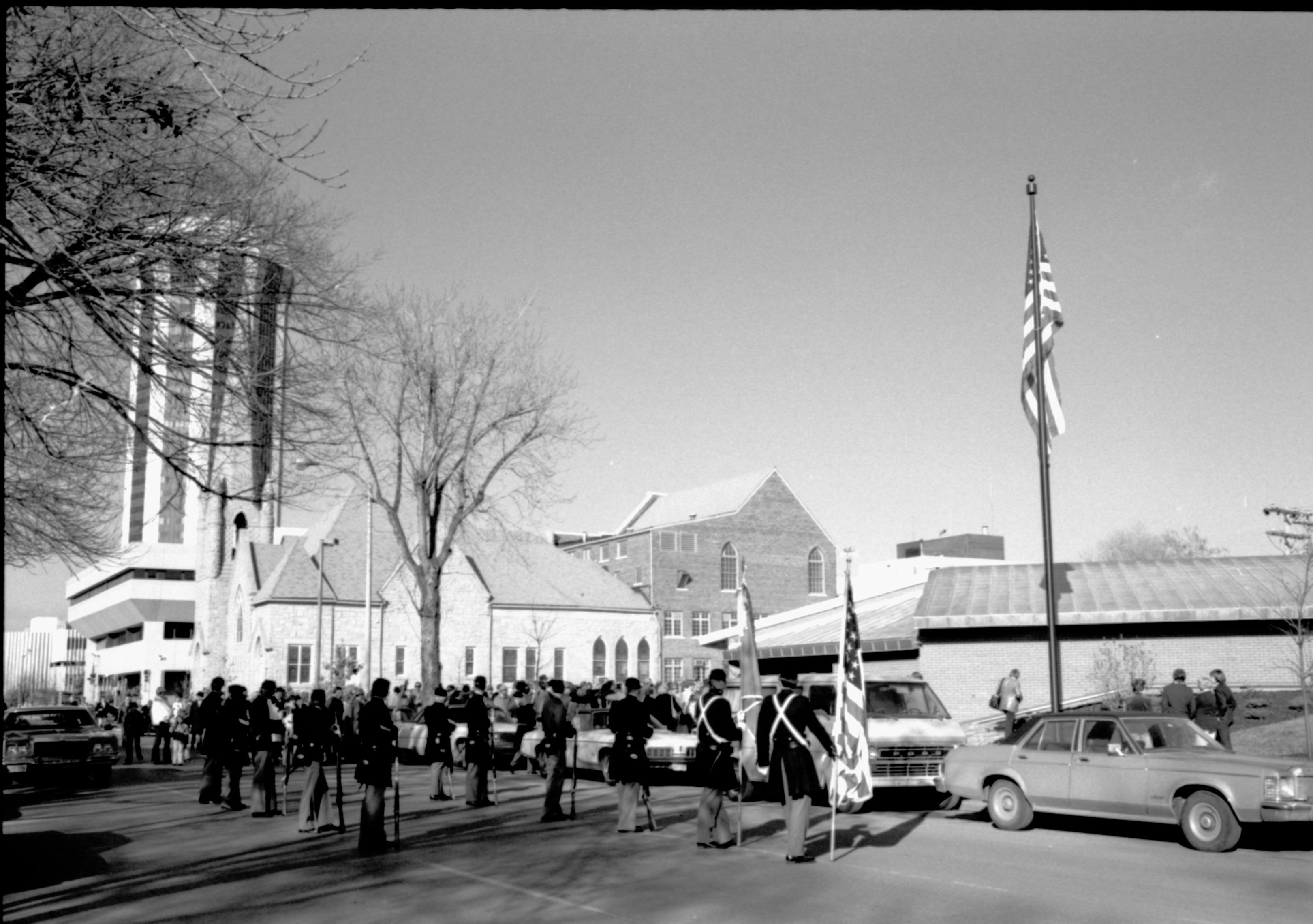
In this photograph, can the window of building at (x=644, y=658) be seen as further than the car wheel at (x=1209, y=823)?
Yes

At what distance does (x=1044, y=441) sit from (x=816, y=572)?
6846cm

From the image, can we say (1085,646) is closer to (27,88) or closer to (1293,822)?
(1293,822)

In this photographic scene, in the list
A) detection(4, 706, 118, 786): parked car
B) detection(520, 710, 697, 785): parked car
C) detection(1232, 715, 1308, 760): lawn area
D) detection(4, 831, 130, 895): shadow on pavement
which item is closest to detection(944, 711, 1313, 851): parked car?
detection(520, 710, 697, 785): parked car

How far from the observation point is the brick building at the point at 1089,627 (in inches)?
1114

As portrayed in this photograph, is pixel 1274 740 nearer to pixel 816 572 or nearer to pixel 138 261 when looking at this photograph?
pixel 138 261

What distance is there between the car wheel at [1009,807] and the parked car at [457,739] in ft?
38.6

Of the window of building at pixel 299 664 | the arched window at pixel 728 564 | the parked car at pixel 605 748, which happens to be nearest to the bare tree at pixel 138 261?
the parked car at pixel 605 748

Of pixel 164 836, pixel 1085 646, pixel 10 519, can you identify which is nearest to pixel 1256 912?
pixel 164 836

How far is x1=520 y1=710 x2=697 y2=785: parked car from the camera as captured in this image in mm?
21781

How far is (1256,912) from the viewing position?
369 inches

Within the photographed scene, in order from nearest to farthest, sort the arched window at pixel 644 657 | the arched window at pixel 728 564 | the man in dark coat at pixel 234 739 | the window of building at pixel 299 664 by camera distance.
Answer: the man in dark coat at pixel 234 739
the window of building at pixel 299 664
the arched window at pixel 644 657
the arched window at pixel 728 564

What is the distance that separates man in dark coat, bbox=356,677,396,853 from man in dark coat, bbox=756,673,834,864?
4130 millimetres

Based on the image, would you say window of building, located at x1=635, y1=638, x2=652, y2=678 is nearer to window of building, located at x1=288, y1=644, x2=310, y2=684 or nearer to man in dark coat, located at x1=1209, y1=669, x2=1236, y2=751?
window of building, located at x1=288, y1=644, x2=310, y2=684

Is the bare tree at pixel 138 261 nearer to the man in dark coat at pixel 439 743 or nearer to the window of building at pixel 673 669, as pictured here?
the man in dark coat at pixel 439 743
